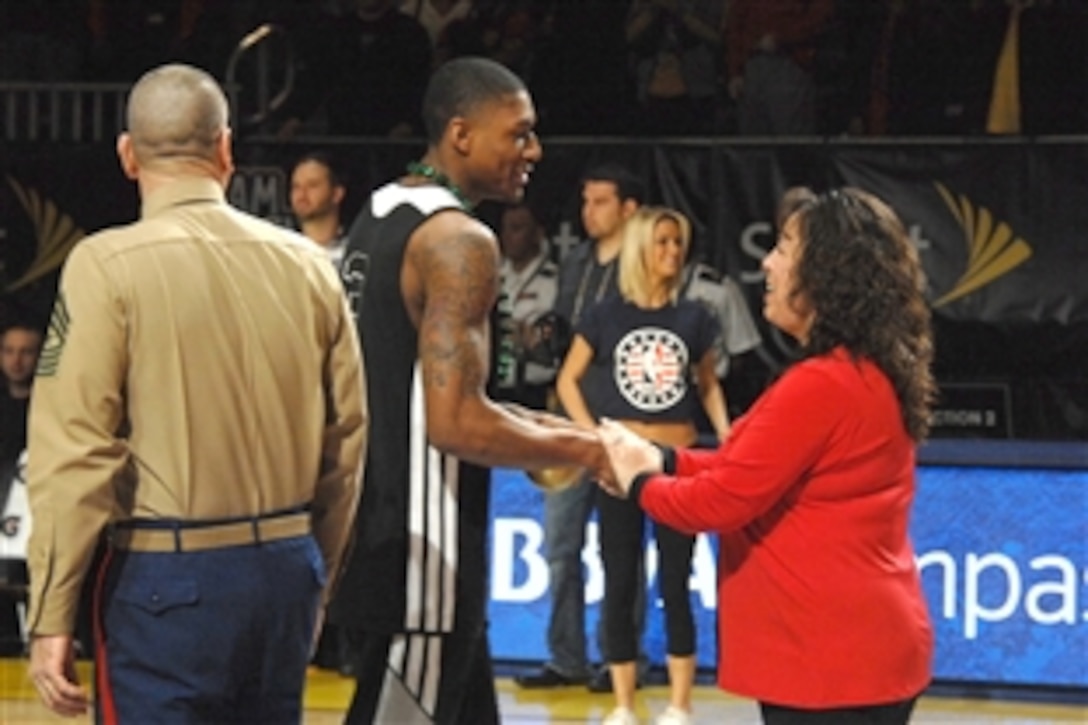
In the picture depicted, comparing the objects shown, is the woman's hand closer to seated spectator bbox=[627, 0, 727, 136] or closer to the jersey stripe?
the jersey stripe

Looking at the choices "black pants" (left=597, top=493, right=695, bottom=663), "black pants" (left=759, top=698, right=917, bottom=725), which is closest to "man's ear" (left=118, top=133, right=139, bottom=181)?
"black pants" (left=759, top=698, right=917, bottom=725)

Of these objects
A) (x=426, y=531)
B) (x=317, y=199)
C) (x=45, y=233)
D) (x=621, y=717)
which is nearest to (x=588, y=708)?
(x=621, y=717)

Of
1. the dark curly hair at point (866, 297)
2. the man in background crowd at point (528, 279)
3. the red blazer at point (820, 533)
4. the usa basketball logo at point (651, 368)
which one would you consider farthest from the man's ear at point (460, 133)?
the man in background crowd at point (528, 279)

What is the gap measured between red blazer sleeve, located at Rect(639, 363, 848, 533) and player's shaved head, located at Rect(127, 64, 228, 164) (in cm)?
131

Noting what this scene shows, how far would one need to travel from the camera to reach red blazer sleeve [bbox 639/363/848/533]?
4848 mm

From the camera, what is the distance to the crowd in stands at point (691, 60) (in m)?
14.2

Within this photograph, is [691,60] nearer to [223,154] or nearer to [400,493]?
[400,493]

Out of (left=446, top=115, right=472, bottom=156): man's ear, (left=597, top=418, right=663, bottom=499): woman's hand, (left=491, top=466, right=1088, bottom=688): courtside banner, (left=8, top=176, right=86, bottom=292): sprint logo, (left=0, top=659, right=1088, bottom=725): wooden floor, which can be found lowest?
(left=0, top=659, right=1088, bottom=725): wooden floor

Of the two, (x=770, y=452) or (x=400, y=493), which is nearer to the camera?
(x=770, y=452)

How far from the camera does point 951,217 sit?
1325 centimetres

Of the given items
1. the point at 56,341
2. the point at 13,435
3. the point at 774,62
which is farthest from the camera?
the point at 774,62

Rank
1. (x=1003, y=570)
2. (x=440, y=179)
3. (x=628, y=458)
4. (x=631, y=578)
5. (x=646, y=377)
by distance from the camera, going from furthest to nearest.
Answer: (x=1003, y=570)
(x=646, y=377)
(x=631, y=578)
(x=440, y=179)
(x=628, y=458)

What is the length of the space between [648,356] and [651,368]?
2.1 inches

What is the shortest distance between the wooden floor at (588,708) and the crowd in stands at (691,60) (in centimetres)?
518
